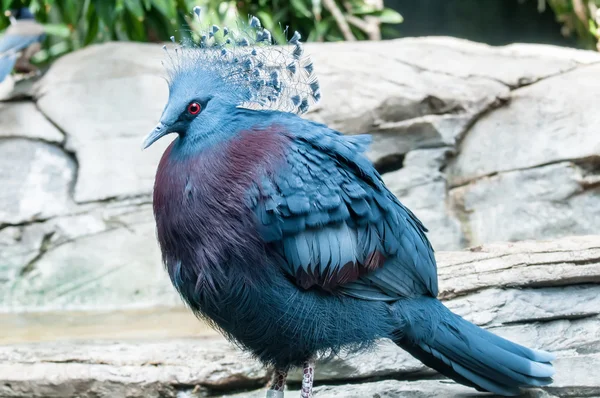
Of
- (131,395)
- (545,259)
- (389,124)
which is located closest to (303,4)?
(389,124)

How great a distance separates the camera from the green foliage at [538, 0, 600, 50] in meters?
6.97

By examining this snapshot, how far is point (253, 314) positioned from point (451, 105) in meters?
2.79

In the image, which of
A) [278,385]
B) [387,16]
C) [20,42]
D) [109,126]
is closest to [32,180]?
[109,126]

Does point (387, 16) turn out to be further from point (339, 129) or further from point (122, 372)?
point (122, 372)

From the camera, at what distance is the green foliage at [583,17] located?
697 cm

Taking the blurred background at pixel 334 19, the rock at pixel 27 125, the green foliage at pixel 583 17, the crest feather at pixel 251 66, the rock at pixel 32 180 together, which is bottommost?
the rock at pixel 32 180

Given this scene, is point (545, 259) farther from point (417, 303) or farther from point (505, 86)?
point (505, 86)

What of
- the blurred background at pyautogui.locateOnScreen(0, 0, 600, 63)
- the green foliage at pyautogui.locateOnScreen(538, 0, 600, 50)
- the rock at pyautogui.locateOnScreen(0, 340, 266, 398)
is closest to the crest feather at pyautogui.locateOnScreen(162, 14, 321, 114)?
the rock at pyautogui.locateOnScreen(0, 340, 266, 398)

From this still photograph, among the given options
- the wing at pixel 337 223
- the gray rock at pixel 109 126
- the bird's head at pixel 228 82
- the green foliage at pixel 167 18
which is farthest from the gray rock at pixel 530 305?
the green foliage at pixel 167 18

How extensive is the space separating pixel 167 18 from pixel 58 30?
1.09 metres

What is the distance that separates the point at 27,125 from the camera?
4746 mm

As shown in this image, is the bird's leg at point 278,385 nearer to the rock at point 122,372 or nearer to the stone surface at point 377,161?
the rock at point 122,372

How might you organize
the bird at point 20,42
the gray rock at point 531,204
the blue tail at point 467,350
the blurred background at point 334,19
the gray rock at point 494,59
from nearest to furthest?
the blue tail at point 467,350, the gray rock at point 531,204, the gray rock at point 494,59, the bird at point 20,42, the blurred background at point 334,19

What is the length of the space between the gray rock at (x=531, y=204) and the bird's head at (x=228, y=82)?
7.60ft
